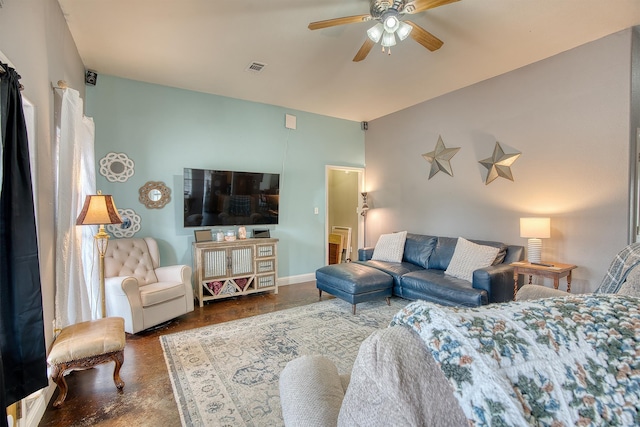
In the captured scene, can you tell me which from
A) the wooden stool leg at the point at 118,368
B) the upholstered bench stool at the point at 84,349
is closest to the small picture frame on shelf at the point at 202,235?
the upholstered bench stool at the point at 84,349

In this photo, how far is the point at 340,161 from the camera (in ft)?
18.1

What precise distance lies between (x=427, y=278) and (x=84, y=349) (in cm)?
318

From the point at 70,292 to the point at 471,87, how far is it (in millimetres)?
4827

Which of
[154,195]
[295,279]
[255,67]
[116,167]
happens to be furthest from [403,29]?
[295,279]

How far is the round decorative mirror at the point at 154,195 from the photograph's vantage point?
3832 mm

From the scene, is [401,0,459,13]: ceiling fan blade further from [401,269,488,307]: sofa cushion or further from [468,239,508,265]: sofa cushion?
[468,239,508,265]: sofa cushion

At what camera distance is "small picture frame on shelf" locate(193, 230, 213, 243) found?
13.2ft

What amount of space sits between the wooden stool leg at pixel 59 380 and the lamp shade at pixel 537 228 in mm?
4070

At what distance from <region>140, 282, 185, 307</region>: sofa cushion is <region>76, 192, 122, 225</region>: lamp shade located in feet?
2.83

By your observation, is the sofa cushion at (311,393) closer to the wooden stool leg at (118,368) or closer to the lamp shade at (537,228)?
the wooden stool leg at (118,368)

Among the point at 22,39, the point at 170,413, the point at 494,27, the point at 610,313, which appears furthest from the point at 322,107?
the point at 610,313

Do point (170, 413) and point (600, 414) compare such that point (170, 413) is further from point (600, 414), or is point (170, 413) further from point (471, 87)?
point (471, 87)

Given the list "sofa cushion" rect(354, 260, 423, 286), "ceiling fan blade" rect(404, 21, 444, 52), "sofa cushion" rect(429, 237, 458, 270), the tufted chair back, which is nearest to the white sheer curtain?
the tufted chair back

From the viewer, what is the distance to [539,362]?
0.54 m
